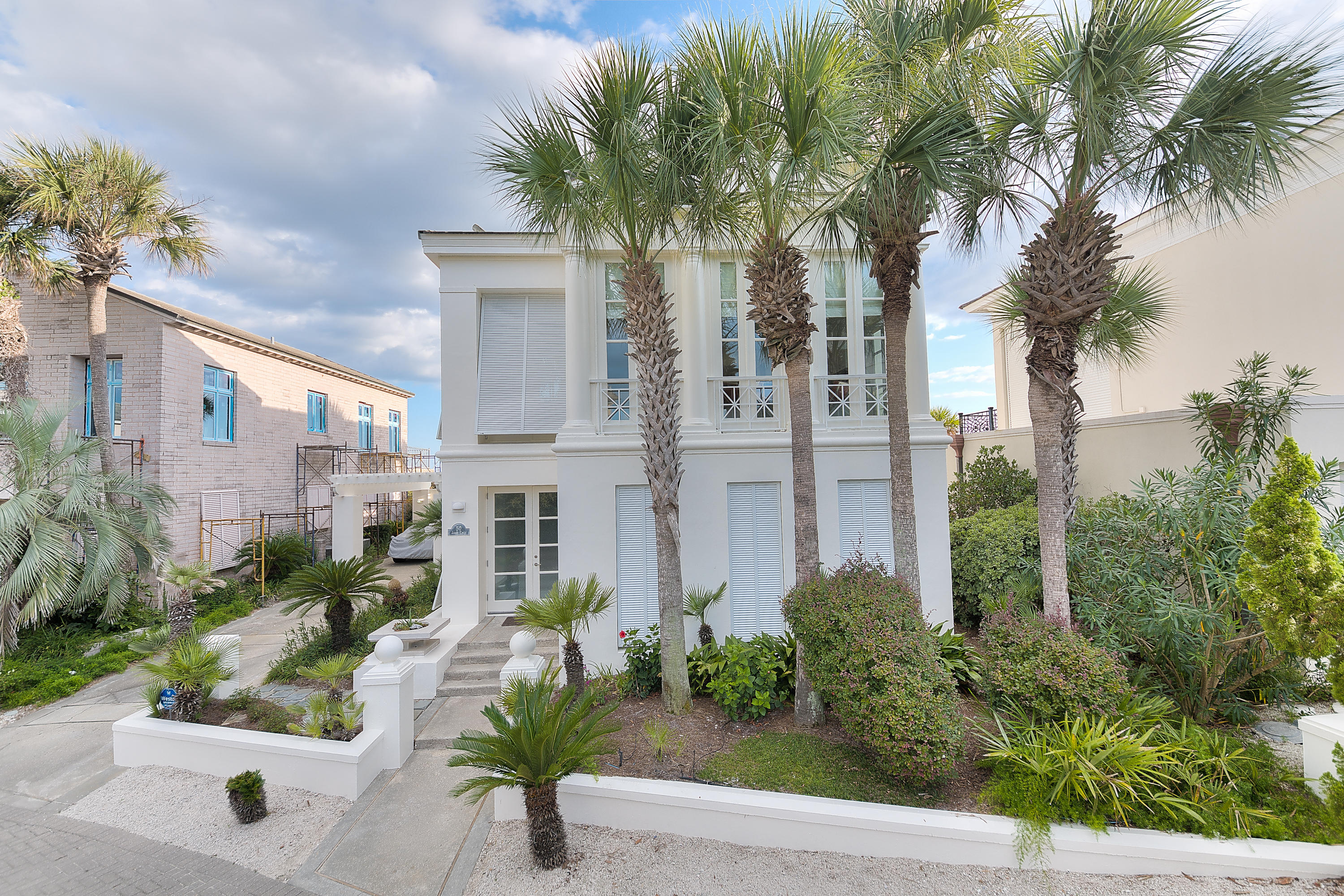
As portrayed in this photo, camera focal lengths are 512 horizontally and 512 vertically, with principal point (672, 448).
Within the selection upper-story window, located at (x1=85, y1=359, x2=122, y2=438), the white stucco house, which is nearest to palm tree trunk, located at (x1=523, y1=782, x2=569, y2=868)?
the white stucco house

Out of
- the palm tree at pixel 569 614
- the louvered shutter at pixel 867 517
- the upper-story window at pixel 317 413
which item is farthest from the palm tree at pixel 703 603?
the upper-story window at pixel 317 413

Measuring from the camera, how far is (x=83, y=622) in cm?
937

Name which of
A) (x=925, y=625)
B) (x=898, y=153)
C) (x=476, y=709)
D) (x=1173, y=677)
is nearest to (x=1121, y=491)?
(x=1173, y=677)

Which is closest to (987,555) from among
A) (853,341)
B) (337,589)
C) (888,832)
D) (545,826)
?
(853,341)

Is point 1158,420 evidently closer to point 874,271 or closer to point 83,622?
point 874,271

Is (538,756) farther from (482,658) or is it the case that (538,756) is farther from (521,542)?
(521,542)

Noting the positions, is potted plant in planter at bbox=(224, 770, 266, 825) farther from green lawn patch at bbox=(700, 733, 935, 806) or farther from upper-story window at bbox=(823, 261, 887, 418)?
upper-story window at bbox=(823, 261, 887, 418)

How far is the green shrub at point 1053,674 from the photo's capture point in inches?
180

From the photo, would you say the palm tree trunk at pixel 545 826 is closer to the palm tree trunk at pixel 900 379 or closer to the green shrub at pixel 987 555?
the palm tree trunk at pixel 900 379

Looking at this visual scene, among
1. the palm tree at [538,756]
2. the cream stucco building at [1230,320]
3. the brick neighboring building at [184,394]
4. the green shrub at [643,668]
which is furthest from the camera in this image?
the brick neighboring building at [184,394]

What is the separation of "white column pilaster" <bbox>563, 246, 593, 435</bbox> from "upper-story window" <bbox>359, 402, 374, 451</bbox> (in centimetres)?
1709

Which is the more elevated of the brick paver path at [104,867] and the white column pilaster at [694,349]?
the white column pilaster at [694,349]

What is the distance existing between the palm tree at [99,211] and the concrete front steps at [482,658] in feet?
27.5

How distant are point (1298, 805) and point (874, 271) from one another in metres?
6.27
